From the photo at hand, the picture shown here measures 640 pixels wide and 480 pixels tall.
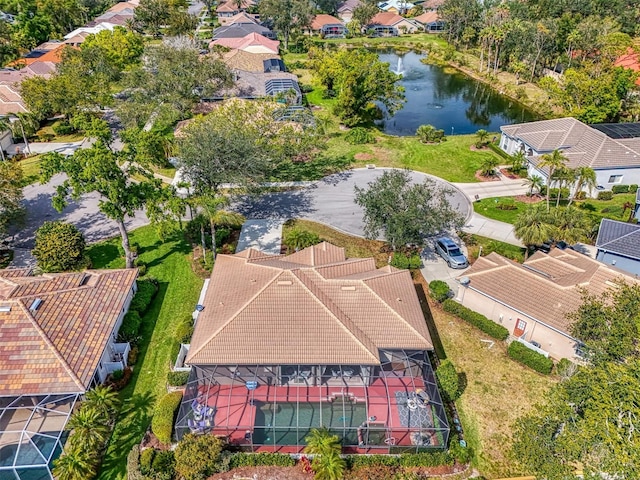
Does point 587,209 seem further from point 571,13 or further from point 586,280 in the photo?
point 571,13

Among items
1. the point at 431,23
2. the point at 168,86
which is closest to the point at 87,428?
the point at 168,86

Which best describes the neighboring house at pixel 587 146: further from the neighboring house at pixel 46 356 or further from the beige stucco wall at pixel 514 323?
the neighboring house at pixel 46 356

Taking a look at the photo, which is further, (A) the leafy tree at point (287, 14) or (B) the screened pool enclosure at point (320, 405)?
(A) the leafy tree at point (287, 14)

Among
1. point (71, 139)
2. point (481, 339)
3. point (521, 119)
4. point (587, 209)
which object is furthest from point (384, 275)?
point (521, 119)

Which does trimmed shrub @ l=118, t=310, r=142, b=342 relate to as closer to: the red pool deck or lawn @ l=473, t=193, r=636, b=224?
the red pool deck

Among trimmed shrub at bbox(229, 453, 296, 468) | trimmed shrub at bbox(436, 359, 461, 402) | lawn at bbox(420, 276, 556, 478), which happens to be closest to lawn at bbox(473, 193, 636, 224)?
lawn at bbox(420, 276, 556, 478)

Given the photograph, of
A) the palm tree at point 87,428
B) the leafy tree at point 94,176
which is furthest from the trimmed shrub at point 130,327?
the leafy tree at point 94,176

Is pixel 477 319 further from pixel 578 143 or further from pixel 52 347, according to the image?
pixel 578 143
